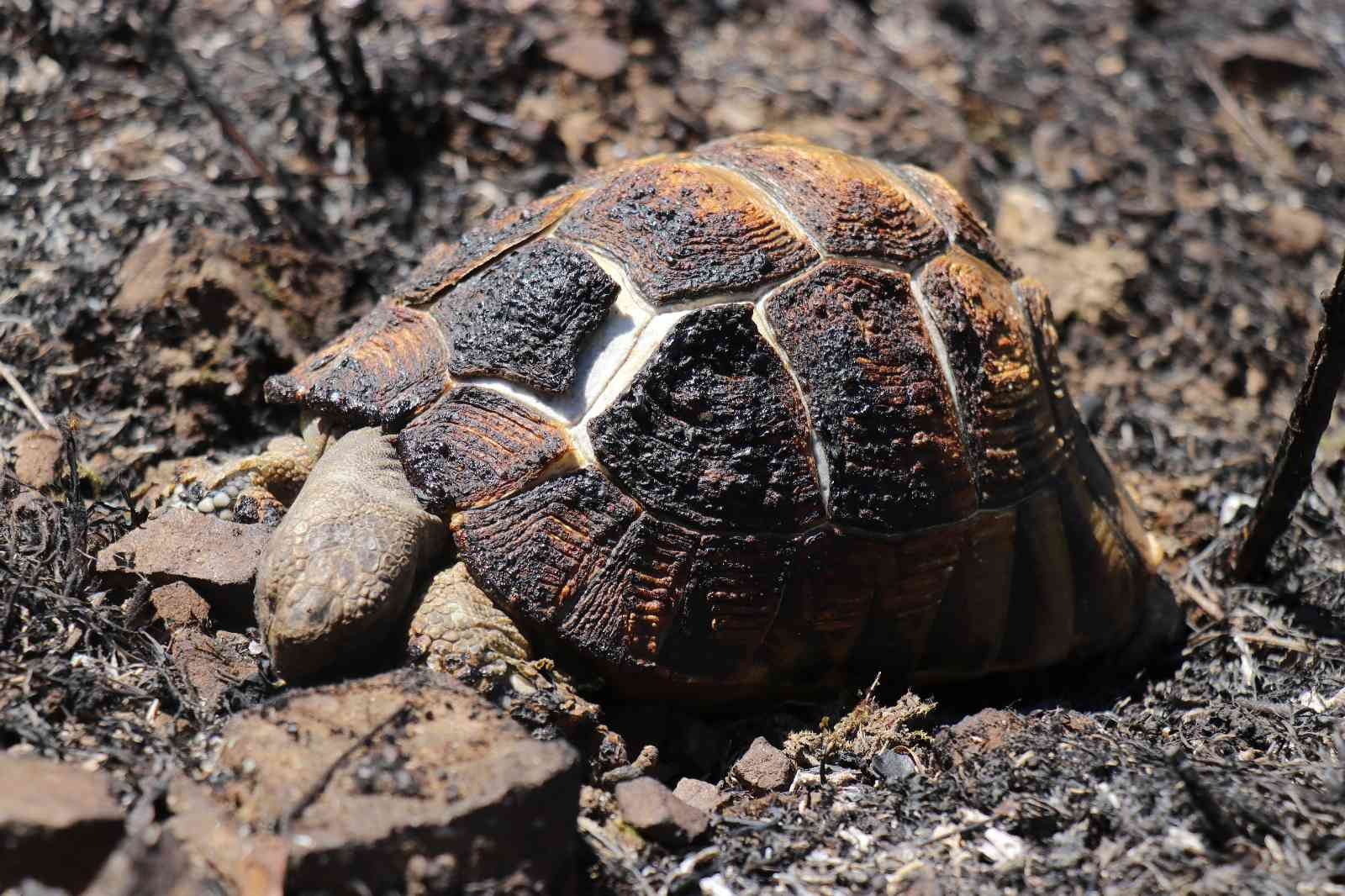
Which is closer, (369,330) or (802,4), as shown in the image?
(369,330)

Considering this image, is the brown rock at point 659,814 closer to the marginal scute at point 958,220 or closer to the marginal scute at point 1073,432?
the marginal scute at point 1073,432

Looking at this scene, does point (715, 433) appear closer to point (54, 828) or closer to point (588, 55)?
point (54, 828)

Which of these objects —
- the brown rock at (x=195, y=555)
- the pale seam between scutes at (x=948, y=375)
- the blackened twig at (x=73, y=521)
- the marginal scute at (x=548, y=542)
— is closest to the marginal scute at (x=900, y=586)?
the pale seam between scutes at (x=948, y=375)

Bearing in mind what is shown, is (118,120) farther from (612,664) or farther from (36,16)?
(612,664)

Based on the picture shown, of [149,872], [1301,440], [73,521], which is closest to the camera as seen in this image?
[149,872]

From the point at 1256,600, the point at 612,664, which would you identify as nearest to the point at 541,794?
the point at 612,664

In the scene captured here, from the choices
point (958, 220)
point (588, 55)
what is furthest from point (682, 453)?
point (588, 55)

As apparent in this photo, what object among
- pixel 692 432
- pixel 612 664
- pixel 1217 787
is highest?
pixel 692 432
